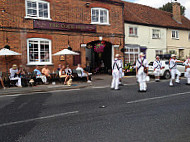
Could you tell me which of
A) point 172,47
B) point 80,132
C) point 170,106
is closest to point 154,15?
point 172,47

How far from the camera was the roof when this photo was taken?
21.8 m

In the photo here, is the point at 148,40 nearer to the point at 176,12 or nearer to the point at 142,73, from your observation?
the point at 176,12

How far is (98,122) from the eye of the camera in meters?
4.77

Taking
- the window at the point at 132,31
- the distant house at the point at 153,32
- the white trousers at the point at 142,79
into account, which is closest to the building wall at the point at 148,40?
the distant house at the point at 153,32

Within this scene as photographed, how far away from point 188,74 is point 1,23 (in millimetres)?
12873

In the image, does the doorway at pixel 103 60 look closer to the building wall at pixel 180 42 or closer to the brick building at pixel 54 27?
the brick building at pixel 54 27

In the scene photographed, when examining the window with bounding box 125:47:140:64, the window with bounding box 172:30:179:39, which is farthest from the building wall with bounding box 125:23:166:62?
the window with bounding box 172:30:179:39

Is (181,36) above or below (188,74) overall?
above

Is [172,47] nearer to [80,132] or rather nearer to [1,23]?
[1,23]

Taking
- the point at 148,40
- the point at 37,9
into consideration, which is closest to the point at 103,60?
the point at 148,40

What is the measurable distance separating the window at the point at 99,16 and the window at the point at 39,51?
4830 millimetres

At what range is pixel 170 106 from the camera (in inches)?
245

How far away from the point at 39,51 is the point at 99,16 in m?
6.40

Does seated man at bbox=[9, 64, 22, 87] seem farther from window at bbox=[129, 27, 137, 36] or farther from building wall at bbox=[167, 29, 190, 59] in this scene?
building wall at bbox=[167, 29, 190, 59]
